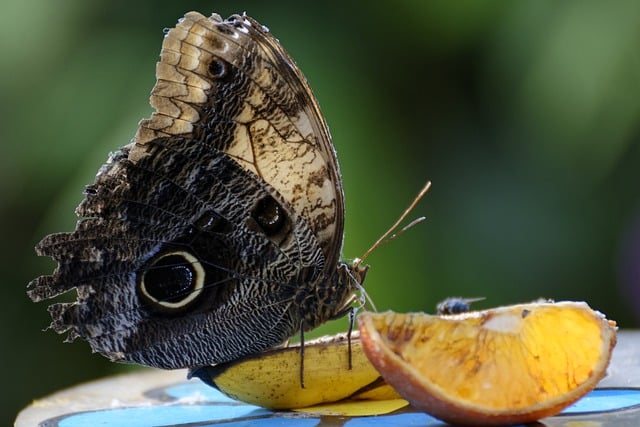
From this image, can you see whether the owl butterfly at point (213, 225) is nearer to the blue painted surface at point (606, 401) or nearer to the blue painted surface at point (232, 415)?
the blue painted surface at point (232, 415)

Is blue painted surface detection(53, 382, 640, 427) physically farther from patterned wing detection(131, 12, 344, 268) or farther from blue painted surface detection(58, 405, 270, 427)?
patterned wing detection(131, 12, 344, 268)

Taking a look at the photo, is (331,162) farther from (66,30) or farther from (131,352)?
(66,30)

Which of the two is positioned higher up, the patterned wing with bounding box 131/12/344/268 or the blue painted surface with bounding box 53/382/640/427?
the patterned wing with bounding box 131/12/344/268

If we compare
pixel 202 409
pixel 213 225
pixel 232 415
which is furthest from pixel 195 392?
pixel 213 225

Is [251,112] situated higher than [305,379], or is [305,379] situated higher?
[251,112]

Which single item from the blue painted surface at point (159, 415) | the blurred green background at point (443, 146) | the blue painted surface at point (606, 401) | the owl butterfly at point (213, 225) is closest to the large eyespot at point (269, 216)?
the owl butterfly at point (213, 225)

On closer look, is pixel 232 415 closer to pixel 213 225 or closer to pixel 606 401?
pixel 213 225

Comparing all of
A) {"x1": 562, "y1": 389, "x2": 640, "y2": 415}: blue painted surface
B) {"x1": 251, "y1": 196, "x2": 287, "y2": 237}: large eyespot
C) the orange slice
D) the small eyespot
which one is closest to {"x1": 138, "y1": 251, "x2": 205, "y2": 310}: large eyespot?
{"x1": 251, "y1": 196, "x2": 287, "y2": 237}: large eyespot
